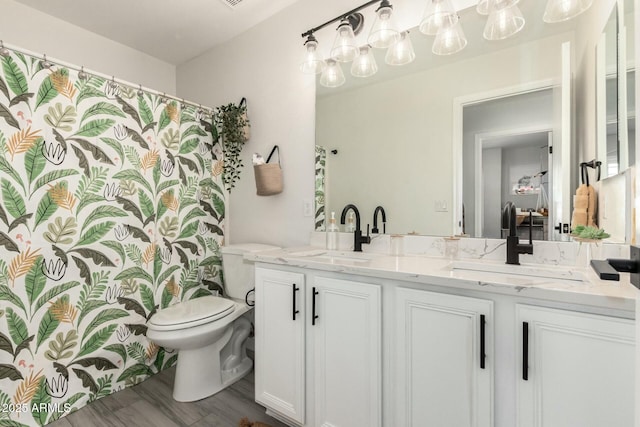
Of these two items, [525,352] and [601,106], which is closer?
[525,352]

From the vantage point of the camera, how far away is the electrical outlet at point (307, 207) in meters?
2.05

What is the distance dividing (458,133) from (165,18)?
2.26 metres

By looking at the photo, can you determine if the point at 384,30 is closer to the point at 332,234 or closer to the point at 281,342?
the point at 332,234

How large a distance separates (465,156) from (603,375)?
986mm

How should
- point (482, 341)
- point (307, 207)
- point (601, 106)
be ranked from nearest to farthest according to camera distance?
point (482, 341), point (601, 106), point (307, 207)

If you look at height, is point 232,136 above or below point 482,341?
above

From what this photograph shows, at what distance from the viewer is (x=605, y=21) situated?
1103 millimetres

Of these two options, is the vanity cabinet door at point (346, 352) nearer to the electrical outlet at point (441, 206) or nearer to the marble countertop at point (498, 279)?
the marble countertop at point (498, 279)

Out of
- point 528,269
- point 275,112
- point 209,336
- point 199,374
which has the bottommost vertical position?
point 199,374

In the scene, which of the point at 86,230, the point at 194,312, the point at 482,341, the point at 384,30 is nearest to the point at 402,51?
the point at 384,30

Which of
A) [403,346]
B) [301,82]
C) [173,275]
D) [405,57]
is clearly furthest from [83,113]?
[403,346]

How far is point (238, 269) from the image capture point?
222 cm

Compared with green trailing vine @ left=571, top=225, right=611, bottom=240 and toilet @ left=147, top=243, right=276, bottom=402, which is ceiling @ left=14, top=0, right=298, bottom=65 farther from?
green trailing vine @ left=571, top=225, right=611, bottom=240

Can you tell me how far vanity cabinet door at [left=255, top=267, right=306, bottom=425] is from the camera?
1.44 m
